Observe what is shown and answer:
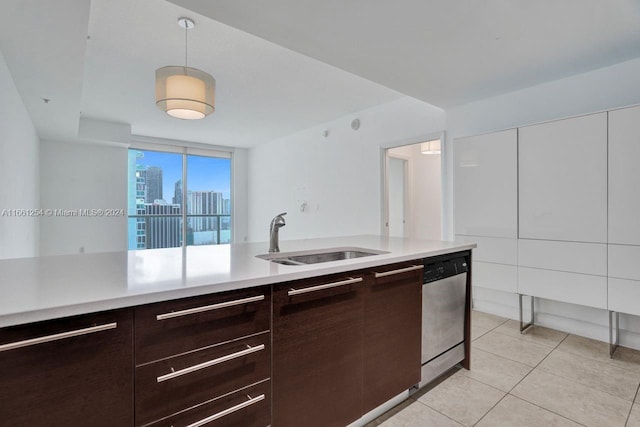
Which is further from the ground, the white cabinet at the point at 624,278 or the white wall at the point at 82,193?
the white wall at the point at 82,193

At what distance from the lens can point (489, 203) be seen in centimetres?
308

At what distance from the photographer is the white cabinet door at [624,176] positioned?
2270 mm

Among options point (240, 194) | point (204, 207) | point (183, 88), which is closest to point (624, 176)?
point (183, 88)

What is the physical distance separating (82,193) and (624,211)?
7299 millimetres

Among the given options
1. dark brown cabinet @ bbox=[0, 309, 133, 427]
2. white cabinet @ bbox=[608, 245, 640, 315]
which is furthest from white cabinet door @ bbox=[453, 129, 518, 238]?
dark brown cabinet @ bbox=[0, 309, 133, 427]

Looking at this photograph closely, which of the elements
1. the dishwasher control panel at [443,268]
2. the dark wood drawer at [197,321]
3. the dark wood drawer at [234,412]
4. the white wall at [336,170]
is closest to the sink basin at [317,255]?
the dishwasher control panel at [443,268]

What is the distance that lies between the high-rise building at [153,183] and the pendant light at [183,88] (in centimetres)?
467

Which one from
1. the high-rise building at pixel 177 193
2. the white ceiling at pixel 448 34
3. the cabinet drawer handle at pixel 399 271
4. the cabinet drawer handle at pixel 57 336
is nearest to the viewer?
the cabinet drawer handle at pixel 57 336

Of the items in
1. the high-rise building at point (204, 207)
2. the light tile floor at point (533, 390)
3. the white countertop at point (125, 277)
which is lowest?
the light tile floor at point (533, 390)

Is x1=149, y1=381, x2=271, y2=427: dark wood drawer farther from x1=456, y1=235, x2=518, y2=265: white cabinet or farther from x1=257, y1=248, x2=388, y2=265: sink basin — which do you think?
x1=456, y1=235, x2=518, y2=265: white cabinet

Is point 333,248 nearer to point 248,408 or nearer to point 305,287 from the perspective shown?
point 305,287

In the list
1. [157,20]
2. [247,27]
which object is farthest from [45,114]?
[247,27]

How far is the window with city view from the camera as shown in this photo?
21.0 feet

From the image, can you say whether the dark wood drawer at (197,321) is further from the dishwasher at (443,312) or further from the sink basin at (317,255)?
the dishwasher at (443,312)
